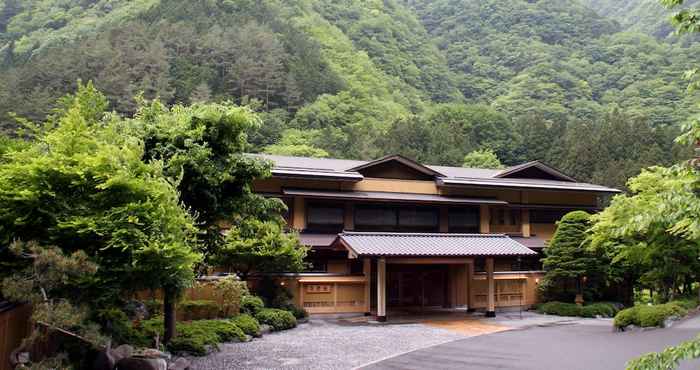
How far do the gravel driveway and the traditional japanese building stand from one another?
260 cm

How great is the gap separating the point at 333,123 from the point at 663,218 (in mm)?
60363

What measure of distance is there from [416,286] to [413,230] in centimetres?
266

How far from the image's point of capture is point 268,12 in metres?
82.5

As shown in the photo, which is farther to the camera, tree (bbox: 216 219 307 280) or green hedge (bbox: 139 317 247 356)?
tree (bbox: 216 219 307 280)

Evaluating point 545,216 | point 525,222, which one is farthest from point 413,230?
point 545,216

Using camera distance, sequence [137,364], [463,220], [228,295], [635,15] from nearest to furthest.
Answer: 1. [137,364]
2. [228,295]
3. [463,220]
4. [635,15]

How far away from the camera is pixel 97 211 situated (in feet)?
33.4

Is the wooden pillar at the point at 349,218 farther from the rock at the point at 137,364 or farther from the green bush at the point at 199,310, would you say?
the rock at the point at 137,364

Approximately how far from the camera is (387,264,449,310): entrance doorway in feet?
85.3

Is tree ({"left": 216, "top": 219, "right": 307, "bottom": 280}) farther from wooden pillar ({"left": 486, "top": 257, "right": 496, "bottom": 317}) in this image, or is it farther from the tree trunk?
wooden pillar ({"left": 486, "top": 257, "right": 496, "bottom": 317})

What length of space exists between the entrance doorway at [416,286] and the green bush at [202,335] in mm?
10300

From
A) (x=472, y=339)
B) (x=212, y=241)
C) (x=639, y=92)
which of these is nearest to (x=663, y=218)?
(x=212, y=241)

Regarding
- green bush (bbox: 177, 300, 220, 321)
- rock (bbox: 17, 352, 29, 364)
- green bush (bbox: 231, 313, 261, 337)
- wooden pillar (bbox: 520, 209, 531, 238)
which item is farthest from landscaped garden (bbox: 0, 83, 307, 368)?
wooden pillar (bbox: 520, 209, 531, 238)

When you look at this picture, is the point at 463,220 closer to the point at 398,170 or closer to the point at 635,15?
the point at 398,170
